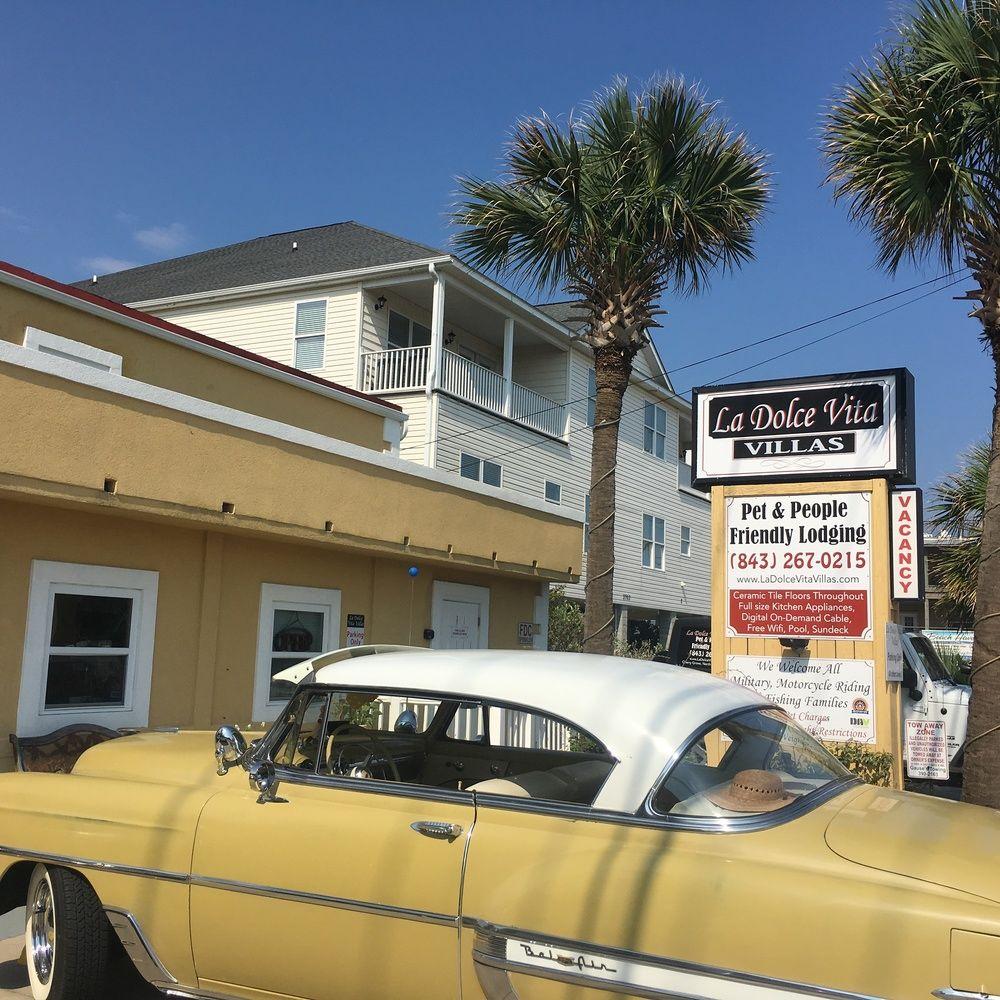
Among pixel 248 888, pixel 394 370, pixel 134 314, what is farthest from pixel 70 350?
pixel 394 370

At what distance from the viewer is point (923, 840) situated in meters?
3.22

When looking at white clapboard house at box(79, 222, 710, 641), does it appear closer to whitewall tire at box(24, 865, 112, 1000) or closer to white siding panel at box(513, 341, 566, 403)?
white siding panel at box(513, 341, 566, 403)

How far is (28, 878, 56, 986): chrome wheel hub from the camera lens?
14.2 ft

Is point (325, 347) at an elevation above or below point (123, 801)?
above

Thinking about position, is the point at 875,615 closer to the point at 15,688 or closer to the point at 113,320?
the point at 15,688

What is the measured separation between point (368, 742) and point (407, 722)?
251 millimetres

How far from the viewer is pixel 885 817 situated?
350cm

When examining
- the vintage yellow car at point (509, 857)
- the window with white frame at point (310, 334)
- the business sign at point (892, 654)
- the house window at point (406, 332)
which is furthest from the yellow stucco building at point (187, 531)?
the house window at point (406, 332)

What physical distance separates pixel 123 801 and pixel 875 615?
637 cm

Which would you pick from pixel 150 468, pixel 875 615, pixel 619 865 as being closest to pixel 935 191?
pixel 875 615

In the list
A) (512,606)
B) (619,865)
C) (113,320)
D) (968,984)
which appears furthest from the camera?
(512,606)

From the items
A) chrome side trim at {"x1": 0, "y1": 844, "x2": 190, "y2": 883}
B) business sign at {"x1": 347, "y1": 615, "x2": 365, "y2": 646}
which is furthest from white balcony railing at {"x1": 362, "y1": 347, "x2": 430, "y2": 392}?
chrome side trim at {"x1": 0, "y1": 844, "x2": 190, "y2": 883}

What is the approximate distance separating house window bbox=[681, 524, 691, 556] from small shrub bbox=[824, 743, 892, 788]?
23.1 meters

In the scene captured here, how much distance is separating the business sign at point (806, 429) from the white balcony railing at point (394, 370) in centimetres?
1116
